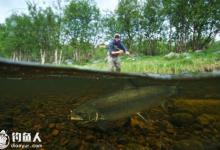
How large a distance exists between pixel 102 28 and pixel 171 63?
1.59 metres

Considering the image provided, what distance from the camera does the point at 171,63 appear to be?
16.9 feet

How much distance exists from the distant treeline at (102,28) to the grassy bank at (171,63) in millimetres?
200

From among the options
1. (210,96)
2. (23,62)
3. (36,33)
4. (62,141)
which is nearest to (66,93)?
(23,62)

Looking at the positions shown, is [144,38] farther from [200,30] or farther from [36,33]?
[36,33]

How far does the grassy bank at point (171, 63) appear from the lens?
507 centimetres

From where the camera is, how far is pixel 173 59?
16.4ft

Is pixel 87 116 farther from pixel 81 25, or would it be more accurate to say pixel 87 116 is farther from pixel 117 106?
pixel 81 25

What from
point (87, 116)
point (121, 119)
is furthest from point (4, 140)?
point (121, 119)

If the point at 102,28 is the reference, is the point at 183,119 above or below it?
below

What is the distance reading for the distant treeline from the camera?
500 centimetres

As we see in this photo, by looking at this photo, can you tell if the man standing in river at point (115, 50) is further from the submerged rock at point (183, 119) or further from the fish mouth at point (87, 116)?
the submerged rock at point (183, 119)

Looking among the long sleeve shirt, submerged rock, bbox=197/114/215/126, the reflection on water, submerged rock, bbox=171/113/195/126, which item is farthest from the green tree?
submerged rock, bbox=197/114/215/126

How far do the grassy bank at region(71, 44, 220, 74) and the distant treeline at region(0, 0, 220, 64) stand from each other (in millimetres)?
200

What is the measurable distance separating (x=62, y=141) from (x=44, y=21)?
246 cm
